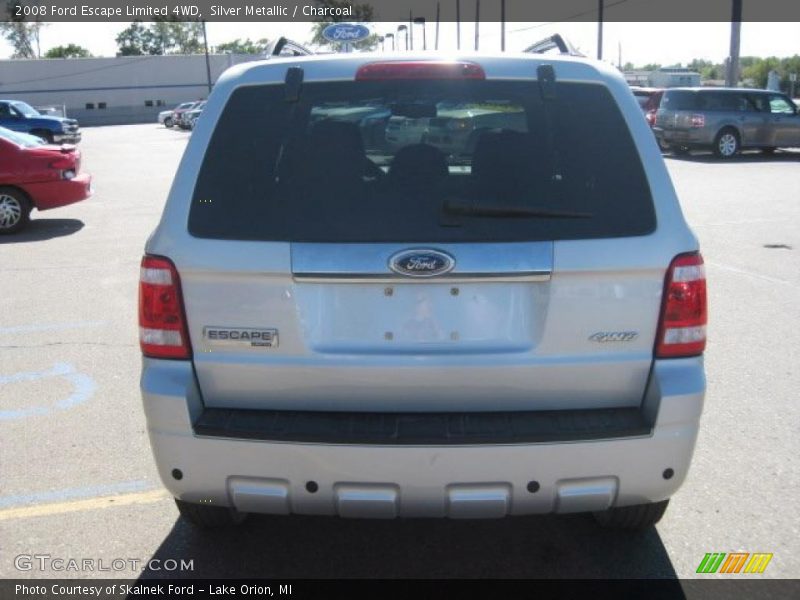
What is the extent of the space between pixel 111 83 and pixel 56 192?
6835cm

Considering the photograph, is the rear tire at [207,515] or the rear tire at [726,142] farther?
the rear tire at [726,142]

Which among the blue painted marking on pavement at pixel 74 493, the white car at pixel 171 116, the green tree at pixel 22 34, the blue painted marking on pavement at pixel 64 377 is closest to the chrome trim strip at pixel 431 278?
the blue painted marking on pavement at pixel 74 493

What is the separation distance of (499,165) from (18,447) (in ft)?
10.6

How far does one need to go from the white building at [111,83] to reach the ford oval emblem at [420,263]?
7132cm

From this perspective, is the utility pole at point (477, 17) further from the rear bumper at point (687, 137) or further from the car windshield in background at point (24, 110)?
the rear bumper at point (687, 137)

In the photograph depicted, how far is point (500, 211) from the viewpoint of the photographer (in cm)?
300

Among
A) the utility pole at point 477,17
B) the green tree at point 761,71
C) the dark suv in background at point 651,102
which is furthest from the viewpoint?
the green tree at point 761,71

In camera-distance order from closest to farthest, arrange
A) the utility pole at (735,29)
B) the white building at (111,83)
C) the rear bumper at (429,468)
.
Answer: the rear bumper at (429,468)
the utility pole at (735,29)
the white building at (111,83)

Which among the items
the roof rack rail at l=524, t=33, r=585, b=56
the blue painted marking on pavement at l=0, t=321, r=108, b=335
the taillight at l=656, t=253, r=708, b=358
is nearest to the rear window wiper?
the taillight at l=656, t=253, r=708, b=358

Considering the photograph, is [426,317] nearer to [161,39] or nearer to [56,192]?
[56,192]

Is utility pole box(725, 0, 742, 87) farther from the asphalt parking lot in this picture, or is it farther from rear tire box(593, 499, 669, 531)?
rear tire box(593, 499, 669, 531)

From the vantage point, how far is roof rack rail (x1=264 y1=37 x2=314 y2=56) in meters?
3.89

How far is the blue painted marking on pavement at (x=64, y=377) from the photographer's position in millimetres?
5331

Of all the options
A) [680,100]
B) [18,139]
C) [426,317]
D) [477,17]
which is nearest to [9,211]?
[18,139]
